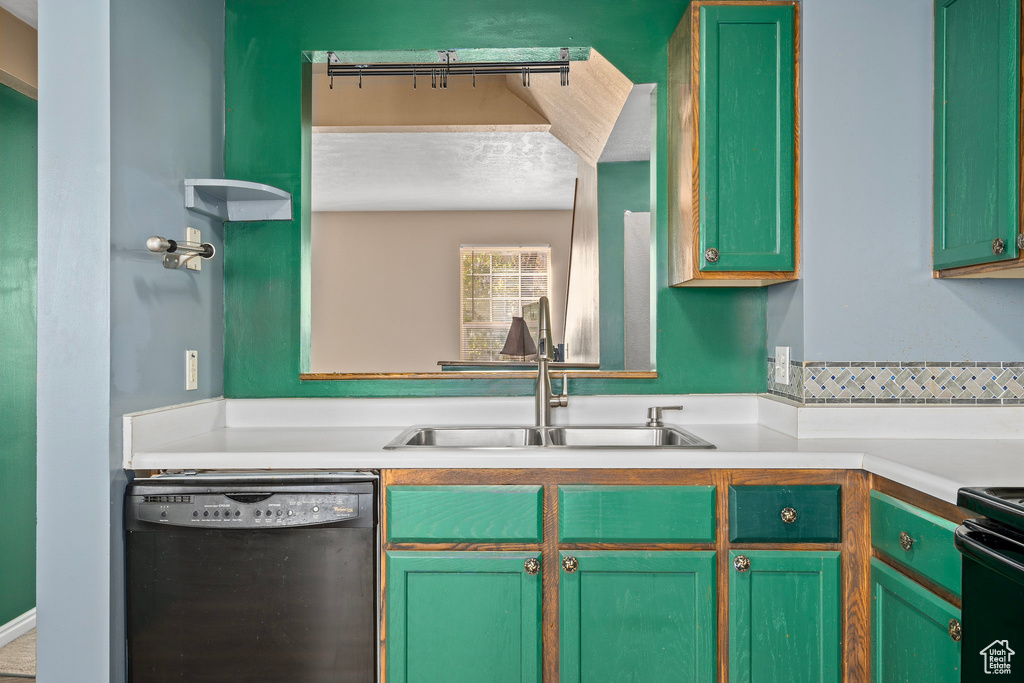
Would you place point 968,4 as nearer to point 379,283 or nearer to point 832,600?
point 832,600

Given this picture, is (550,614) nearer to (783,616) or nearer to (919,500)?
(783,616)

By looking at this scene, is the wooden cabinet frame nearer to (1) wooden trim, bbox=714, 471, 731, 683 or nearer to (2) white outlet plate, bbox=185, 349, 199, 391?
(1) wooden trim, bbox=714, 471, 731, 683

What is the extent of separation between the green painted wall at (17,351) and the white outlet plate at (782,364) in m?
2.91

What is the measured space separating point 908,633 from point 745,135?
134 centimetres

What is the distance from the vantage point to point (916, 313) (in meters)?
1.86

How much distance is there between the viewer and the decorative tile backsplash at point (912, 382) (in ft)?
6.08

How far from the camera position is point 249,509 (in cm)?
157

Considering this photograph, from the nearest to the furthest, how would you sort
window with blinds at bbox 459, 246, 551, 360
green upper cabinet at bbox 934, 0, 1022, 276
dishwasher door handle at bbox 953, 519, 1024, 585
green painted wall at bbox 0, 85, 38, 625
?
dishwasher door handle at bbox 953, 519, 1024, 585 < green upper cabinet at bbox 934, 0, 1022, 276 < green painted wall at bbox 0, 85, 38, 625 < window with blinds at bbox 459, 246, 551, 360

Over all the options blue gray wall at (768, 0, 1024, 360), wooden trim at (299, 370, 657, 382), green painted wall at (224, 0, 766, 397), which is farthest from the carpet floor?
blue gray wall at (768, 0, 1024, 360)

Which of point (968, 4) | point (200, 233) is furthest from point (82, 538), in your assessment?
point (968, 4)

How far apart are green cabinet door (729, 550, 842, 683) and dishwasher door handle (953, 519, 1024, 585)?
1.49 ft

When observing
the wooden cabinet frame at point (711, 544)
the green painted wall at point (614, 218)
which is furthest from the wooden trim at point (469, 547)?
the green painted wall at point (614, 218)

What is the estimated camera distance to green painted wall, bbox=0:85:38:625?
8.43ft

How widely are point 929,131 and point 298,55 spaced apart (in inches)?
78.7
